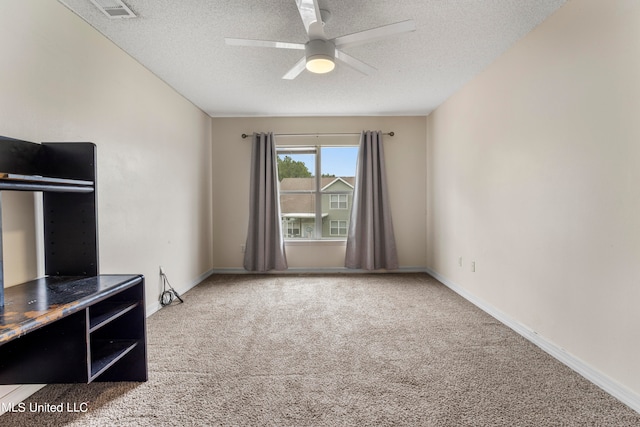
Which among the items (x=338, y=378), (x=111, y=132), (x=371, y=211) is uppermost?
(x=111, y=132)

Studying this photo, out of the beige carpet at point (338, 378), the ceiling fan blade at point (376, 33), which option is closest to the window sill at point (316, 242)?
the beige carpet at point (338, 378)

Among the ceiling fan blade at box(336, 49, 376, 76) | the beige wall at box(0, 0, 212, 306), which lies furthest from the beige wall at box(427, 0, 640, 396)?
the beige wall at box(0, 0, 212, 306)

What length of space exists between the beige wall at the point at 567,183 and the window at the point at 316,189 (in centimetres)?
194

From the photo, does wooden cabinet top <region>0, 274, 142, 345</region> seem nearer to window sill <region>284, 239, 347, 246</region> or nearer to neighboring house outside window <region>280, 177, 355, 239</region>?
window sill <region>284, 239, 347, 246</region>

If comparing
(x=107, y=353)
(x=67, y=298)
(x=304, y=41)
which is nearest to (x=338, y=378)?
(x=107, y=353)

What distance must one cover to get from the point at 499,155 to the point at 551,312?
137cm

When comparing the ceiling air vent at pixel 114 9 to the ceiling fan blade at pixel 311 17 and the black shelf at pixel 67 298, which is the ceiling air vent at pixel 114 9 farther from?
the ceiling fan blade at pixel 311 17

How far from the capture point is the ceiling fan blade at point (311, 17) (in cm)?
160

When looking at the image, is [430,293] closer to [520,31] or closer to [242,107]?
[520,31]

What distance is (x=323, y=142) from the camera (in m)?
4.38

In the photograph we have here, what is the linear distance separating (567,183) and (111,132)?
A: 133 inches

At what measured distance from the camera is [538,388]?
1.67 meters

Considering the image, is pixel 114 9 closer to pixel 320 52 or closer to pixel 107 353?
pixel 320 52

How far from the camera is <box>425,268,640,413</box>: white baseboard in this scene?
153 centimetres
